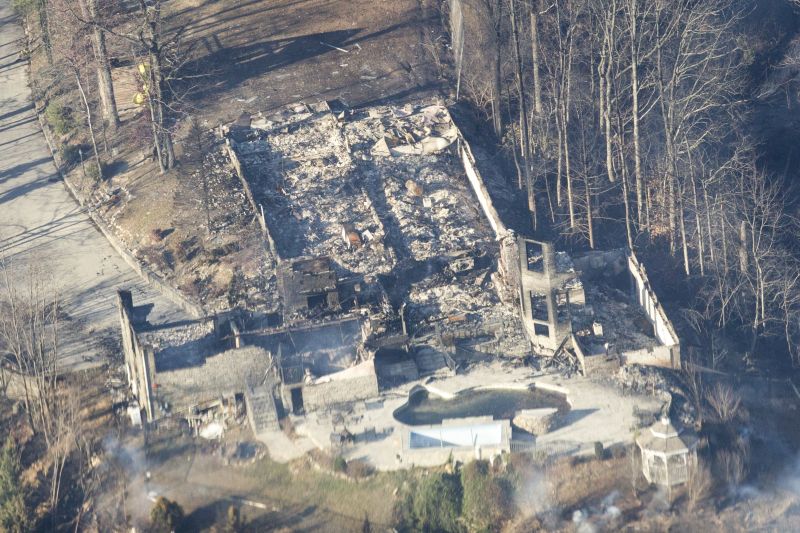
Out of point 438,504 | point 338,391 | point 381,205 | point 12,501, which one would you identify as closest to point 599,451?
point 438,504

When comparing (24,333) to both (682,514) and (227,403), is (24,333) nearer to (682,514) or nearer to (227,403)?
(227,403)

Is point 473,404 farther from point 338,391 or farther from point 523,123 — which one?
point 523,123

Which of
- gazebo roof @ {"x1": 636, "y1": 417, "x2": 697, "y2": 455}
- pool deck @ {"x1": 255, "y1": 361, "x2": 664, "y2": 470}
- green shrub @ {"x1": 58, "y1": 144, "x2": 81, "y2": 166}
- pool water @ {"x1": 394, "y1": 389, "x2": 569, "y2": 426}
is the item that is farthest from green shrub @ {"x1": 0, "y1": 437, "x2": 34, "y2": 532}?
gazebo roof @ {"x1": 636, "y1": 417, "x2": 697, "y2": 455}

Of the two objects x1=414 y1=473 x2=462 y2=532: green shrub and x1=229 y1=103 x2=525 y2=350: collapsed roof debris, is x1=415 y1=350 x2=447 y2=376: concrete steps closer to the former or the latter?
x1=229 y1=103 x2=525 y2=350: collapsed roof debris

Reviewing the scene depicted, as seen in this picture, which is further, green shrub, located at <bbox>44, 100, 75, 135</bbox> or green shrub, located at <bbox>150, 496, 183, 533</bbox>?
green shrub, located at <bbox>44, 100, 75, 135</bbox>

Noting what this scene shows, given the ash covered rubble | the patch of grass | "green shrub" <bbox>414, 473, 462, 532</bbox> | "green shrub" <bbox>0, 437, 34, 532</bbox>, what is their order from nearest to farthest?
"green shrub" <bbox>414, 473, 462, 532</bbox> < the patch of grass < "green shrub" <bbox>0, 437, 34, 532</bbox> < the ash covered rubble

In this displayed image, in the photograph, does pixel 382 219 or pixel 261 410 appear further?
pixel 382 219

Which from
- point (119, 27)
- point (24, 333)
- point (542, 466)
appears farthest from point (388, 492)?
point (119, 27)
